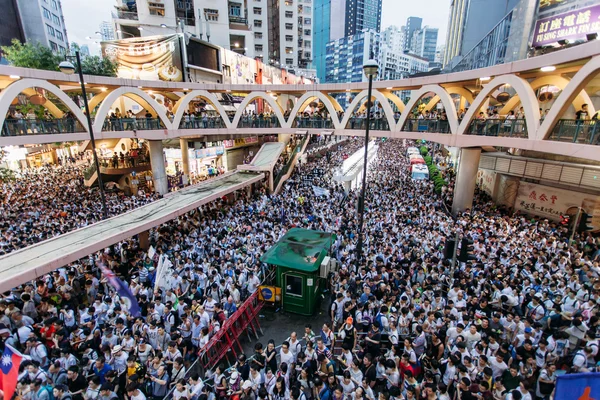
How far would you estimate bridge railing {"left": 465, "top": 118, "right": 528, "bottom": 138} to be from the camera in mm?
13744

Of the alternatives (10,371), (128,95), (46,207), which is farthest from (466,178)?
(46,207)

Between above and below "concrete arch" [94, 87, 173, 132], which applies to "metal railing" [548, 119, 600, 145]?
below

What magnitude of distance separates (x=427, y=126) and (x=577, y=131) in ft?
29.7

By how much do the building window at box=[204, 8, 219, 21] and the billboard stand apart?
512 inches

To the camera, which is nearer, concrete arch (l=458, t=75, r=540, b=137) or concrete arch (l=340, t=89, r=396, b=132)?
concrete arch (l=458, t=75, r=540, b=137)

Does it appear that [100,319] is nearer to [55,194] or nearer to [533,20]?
[55,194]

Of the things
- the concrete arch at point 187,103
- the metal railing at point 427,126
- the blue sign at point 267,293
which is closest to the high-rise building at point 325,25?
the concrete arch at point 187,103

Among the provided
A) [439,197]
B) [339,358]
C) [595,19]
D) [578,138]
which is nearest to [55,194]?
[339,358]

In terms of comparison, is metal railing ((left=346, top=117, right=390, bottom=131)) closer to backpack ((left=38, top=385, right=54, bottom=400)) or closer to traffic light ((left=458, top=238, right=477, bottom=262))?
traffic light ((left=458, top=238, right=477, bottom=262))

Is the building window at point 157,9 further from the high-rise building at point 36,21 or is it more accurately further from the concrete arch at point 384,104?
A: the concrete arch at point 384,104

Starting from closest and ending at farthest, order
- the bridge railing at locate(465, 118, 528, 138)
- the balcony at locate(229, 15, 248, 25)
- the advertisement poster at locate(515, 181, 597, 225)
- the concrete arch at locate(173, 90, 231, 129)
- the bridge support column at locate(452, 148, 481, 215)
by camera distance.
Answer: the bridge railing at locate(465, 118, 528, 138) → the advertisement poster at locate(515, 181, 597, 225) → the bridge support column at locate(452, 148, 481, 215) → the concrete arch at locate(173, 90, 231, 129) → the balcony at locate(229, 15, 248, 25)

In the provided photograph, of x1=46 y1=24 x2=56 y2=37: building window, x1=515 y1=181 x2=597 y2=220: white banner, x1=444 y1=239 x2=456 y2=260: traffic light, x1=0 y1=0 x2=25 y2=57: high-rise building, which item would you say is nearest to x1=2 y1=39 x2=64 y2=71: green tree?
x1=0 y1=0 x2=25 y2=57: high-rise building

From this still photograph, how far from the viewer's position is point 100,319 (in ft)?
25.2

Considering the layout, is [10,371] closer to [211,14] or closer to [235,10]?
[211,14]
